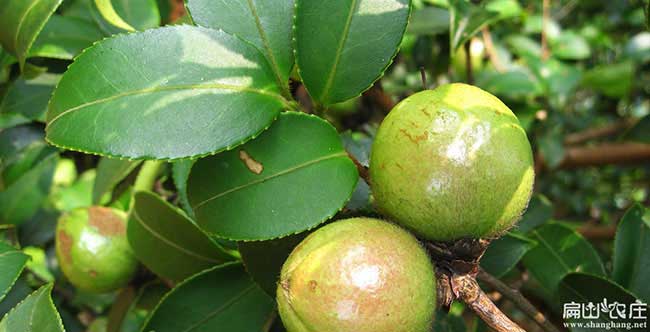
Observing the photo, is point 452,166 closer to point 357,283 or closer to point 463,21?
point 357,283

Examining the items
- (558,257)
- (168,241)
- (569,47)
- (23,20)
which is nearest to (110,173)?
(168,241)

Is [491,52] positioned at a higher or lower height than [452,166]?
lower

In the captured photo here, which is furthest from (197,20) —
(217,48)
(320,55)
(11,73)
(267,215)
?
(11,73)

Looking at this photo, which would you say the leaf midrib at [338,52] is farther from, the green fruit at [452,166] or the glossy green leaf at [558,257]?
the glossy green leaf at [558,257]

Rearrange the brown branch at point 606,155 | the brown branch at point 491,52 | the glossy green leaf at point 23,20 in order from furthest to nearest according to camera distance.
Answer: the brown branch at point 606,155 → the brown branch at point 491,52 → the glossy green leaf at point 23,20

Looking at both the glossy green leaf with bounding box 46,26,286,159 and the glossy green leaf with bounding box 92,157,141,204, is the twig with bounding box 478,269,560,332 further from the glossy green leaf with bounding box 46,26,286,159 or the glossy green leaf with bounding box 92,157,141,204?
the glossy green leaf with bounding box 92,157,141,204

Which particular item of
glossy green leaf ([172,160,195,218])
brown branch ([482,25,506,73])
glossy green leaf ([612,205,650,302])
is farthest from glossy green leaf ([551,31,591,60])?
glossy green leaf ([172,160,195,218])

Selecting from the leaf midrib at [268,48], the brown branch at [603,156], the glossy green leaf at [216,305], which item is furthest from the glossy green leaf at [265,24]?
the brown branch at [603,156]
